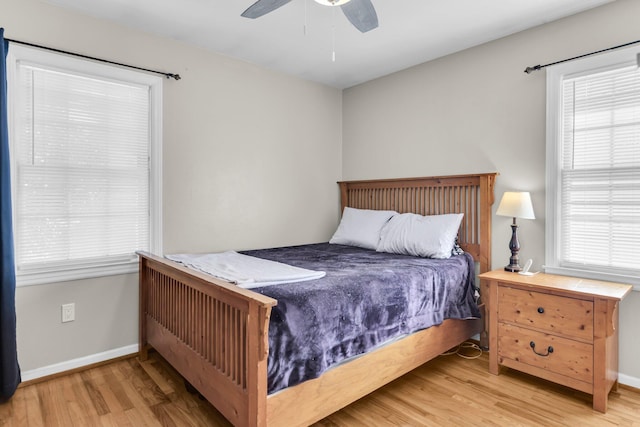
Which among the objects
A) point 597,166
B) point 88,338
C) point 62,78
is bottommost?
point 88,338

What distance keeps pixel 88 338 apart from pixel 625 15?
4.21 metres

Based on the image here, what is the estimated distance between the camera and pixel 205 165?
3188mm

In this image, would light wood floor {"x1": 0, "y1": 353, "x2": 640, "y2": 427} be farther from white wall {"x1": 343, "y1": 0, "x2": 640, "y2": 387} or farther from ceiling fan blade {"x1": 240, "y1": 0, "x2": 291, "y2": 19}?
ceiling fan blade {"x1": 240, "y1": 0, "x2": 291, "y2": 19}

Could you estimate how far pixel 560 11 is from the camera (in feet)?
8.26

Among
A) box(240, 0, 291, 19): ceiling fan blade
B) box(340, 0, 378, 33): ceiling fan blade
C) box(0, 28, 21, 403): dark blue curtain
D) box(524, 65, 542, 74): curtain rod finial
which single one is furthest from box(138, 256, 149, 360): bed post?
box(524, 65, 542, 74): curtain rod finial

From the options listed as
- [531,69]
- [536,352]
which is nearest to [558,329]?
[536,352]

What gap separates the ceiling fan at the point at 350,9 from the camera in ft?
6.20

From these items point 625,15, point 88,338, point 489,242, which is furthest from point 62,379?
point 625,15

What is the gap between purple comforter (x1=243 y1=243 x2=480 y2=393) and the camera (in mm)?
1666

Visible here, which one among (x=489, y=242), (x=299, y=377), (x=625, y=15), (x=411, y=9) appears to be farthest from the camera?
(x=489, y=242)

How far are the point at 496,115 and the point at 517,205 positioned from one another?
0.82m

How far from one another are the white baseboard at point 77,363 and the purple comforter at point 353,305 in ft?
3.97

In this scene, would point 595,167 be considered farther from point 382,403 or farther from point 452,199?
point 382,403

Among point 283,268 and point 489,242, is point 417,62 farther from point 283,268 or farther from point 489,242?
point 283,268
